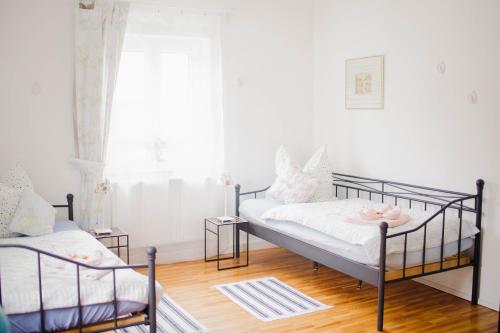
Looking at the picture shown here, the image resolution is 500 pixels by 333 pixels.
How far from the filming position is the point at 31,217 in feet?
13.7

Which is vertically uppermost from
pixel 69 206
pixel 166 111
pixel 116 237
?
pixel 166 111

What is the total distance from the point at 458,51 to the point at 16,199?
3.60m

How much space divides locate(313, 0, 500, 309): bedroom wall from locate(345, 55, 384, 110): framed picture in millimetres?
68

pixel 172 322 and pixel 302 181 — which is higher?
pixel 302 181

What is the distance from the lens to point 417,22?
457 centimetres

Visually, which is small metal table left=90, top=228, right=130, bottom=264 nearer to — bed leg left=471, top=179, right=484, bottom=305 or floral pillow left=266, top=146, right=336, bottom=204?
floral pillow left=266, top=146, right=336, bottom=204

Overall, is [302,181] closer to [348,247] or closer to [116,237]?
[348,247]

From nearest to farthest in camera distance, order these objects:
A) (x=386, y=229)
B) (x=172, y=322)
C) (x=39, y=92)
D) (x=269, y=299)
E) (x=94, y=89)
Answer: (x=386, y=229) < (x=172, y=322) < (x=269, y=299) < (x=39, y=92) < (x=94, y=89)

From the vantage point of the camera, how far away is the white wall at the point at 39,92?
4.57m

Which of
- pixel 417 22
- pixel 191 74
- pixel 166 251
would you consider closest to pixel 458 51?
pixel 417 22

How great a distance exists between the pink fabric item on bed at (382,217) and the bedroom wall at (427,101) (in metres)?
0.63

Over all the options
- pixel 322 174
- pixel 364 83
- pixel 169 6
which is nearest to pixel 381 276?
pixel 322 174

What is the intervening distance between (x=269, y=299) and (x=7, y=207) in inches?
84.1

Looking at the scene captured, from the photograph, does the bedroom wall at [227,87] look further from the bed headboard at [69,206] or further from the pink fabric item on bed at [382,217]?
the pink fabric item on bed at [382,217]
